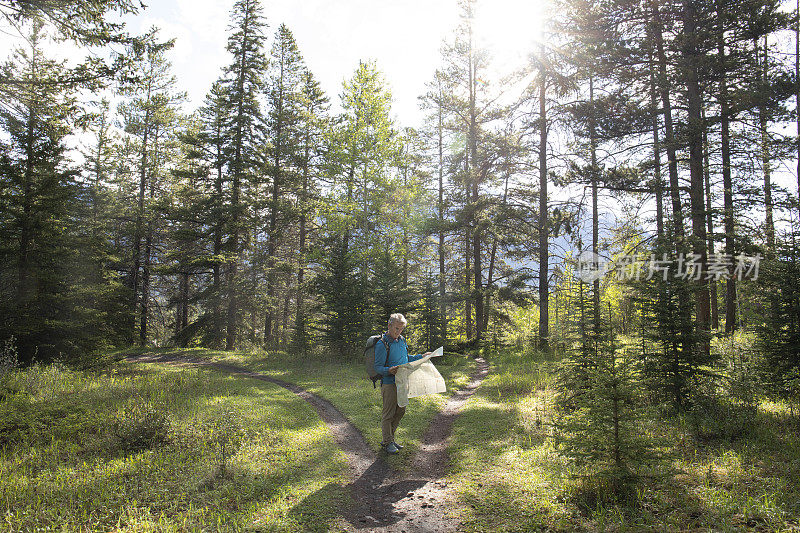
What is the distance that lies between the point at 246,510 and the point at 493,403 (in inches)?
273

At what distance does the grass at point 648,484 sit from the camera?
161 inches

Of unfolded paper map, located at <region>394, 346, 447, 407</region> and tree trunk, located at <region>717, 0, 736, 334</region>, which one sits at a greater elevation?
tree trunk, located at <region>717, 0, 736, 334</region>

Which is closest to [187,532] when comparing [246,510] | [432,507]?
[246,510]

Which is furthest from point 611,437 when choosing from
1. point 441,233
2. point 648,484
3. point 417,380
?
point 441,233

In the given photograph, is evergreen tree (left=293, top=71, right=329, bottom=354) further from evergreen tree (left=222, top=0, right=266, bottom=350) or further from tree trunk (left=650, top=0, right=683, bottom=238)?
tree trunk (left=650, top=0, right=683, bottom=238)

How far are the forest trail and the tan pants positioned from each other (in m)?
0.40

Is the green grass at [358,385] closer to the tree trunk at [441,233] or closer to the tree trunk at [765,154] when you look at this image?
the tree trunk at [441,233]

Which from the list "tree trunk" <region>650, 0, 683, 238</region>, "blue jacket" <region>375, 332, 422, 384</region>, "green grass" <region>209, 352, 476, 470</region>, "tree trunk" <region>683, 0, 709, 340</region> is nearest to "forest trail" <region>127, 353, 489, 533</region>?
"green grass" <region>209, 352, 476, 470</region>

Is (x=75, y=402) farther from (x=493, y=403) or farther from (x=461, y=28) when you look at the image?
(x=461, y=28)

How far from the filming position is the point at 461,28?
22484mm

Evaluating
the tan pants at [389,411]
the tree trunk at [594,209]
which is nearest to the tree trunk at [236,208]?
the tan pants at [389,411]

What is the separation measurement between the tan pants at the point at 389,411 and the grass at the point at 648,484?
1179 mm

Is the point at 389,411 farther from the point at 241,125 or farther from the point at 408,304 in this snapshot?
the point at 241,125

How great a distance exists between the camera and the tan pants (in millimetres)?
6535
